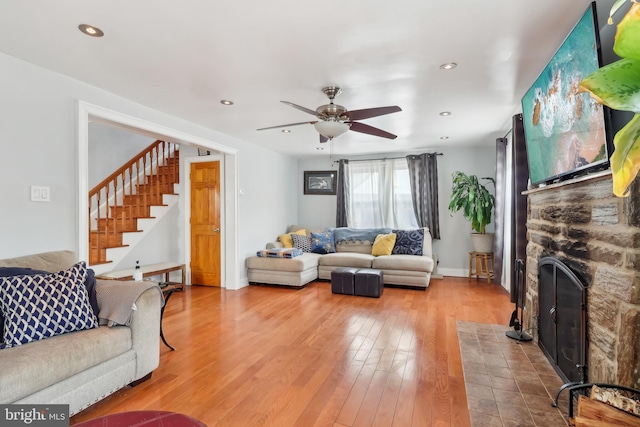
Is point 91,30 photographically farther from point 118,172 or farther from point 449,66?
point 118,172

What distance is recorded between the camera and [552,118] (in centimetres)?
223

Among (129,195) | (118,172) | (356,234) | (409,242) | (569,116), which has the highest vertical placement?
(118,172)

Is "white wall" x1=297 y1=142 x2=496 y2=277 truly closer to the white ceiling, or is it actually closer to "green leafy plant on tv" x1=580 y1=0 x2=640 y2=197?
the white ceiling

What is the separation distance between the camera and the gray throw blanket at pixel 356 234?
612cm

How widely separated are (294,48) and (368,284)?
131 inches

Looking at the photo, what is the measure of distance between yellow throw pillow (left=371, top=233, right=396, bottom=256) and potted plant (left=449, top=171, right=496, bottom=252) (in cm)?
114

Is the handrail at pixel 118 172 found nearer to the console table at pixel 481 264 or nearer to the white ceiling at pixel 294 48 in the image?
the white ceiling at pixel 294 48

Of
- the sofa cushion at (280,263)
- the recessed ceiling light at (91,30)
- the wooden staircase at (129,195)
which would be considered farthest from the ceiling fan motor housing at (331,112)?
the wooden staircase at (129,195)

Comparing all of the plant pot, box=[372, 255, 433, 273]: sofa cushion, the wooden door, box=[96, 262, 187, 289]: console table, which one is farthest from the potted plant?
box=[96, 262, 187, 289]: console table

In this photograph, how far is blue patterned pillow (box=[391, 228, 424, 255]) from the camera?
5664 mm

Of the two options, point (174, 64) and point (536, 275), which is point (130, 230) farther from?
point (536, 275)

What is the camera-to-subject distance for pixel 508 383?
217cm

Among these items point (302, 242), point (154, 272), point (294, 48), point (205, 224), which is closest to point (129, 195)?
point (205, 224)

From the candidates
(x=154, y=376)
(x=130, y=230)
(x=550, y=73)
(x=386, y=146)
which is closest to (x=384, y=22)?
(x=550, y=73)
